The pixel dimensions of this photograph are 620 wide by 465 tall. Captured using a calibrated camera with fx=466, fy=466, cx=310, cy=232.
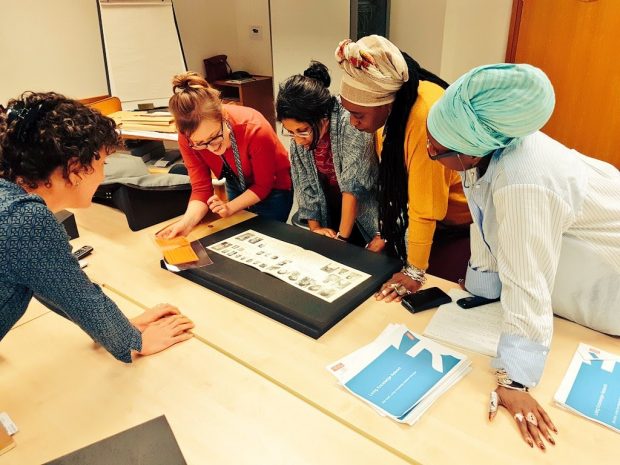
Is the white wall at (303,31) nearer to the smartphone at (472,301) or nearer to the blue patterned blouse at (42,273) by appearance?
the smartphone at (472,301)

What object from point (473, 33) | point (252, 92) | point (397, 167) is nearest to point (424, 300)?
point (397, 167)

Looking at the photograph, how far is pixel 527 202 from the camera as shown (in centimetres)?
92

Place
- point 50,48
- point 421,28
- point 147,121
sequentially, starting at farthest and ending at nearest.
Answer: point 421,28, point 50,48, point 147,121

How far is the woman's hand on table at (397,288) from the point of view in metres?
1.28

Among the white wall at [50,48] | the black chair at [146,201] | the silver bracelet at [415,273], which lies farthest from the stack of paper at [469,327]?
the white wall at [50,48]

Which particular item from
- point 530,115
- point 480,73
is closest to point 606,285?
point 530,115

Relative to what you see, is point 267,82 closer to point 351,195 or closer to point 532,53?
point 532,53

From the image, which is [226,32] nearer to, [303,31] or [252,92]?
[252,92]

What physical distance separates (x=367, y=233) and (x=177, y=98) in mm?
854

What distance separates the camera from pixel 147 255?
159 centimetres

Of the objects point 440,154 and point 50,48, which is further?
point 50,48

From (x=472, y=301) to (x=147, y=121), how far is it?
2.19 metres

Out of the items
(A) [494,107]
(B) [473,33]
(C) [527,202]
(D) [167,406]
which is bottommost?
(D) [167,406]

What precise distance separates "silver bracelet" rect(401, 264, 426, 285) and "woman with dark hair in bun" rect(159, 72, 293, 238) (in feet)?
2.44
